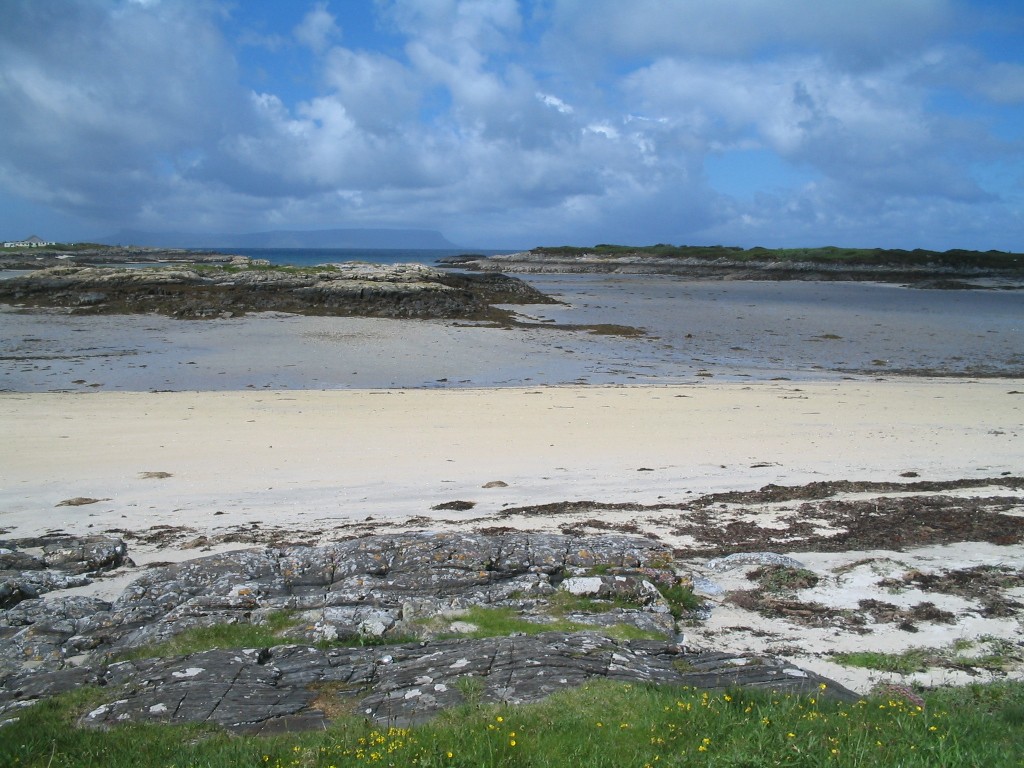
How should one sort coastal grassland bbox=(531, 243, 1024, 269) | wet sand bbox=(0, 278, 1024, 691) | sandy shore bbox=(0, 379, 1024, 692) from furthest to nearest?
coastal grassland bbox=(531, 243, 1024, 269), wet sand bbox=(0, 278, 1024, 691), sandy shore bbox=(0, 379, 1024, 692)

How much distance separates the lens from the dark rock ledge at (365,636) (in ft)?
15.2

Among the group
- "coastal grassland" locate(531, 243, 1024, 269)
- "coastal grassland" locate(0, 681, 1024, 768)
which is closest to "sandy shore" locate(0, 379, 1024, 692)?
"coastal grassland" locate(0, 681, 1024, 768)

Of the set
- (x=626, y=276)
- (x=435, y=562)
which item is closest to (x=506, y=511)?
(x=435, y=562)

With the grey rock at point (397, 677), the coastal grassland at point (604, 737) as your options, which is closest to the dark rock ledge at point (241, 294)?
the grey rock at point (397, 677)

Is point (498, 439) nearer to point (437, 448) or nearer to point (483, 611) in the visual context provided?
point (437, 448)

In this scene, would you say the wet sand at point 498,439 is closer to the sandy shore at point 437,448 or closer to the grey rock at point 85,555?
the sandy shore at point 437,448

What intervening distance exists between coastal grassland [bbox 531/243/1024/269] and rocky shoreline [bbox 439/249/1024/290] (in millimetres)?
988

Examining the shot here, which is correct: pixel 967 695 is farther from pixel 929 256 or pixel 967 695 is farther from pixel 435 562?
pixel 929 256

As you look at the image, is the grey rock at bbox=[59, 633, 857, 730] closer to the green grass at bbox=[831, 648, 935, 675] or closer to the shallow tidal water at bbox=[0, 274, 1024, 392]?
the green grass at bbox=[831, 648, 935, 675]

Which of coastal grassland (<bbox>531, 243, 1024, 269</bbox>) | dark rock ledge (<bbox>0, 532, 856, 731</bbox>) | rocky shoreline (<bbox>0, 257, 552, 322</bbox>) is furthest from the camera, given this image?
coastal grassland (<bbox>531, 243, 1024, 269</bbox>)

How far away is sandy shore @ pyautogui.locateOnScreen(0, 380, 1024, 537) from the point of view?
34.2 feet

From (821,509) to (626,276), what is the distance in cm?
8076

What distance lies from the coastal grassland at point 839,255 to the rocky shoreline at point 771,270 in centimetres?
99

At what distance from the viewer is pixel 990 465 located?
12.0 m
